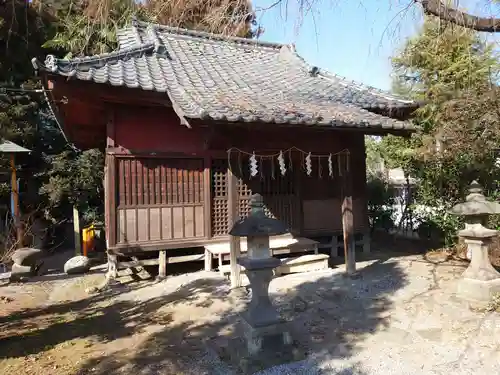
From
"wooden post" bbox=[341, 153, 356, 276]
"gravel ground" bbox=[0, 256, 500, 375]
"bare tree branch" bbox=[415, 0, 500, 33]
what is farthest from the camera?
"wooden post" bbox=[341, 153, 356, 276]

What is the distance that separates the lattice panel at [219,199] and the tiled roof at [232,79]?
1869 mm

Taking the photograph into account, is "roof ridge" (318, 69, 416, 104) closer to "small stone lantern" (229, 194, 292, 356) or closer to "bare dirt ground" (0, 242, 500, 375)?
"bare dirt ground" (0, 242, 500, 375)

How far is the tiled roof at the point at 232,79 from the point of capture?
6.36m

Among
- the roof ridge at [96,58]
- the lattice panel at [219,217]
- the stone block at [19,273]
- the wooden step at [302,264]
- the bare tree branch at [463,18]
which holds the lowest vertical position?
the stone block at [19,273]

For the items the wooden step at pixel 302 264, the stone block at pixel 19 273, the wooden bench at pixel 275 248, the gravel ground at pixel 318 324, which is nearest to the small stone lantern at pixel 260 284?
the gravel ground at pixel 318 324

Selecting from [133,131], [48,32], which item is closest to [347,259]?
[133,131]

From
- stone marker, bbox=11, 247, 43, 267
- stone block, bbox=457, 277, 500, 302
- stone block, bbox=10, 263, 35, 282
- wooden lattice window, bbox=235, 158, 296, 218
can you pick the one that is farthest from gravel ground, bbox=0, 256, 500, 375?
wooden lattice window, bbox=235, 158, 296, 218

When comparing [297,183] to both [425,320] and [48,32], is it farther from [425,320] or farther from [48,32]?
[48,32]

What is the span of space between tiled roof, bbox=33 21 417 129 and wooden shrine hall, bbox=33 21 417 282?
0.03 metres

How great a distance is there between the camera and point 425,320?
17.1ft

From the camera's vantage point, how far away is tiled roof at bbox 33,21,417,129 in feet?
20.9

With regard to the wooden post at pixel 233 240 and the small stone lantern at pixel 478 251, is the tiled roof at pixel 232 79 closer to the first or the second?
the wooden post at pixel 233 240

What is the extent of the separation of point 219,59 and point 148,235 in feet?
17.7

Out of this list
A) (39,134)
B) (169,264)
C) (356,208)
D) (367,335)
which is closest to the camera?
(367,335)
